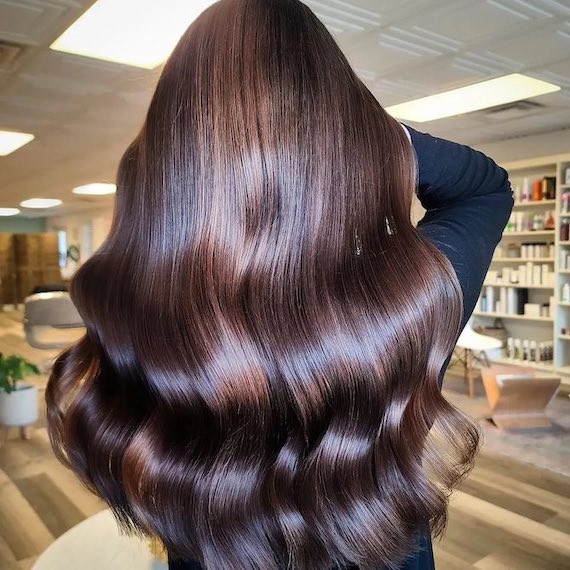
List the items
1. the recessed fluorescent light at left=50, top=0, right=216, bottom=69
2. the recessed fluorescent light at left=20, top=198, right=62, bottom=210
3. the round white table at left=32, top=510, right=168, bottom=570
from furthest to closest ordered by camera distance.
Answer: the recessed fluorescent light at left=20, top=198, right=62, bottom=210 → the recessed fluorescent light at left=50, top=0, right=216, bottom=69 → the round white table at left=32, top=510, right=168, bottom=570

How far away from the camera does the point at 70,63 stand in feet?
7.79

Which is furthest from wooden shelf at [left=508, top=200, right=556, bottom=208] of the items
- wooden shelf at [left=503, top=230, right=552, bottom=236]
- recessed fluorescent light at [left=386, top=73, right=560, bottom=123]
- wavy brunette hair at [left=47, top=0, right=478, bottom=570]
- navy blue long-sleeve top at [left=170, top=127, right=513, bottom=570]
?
wavy brunette hair at [left=47, top=0, right=478, bottom=570]

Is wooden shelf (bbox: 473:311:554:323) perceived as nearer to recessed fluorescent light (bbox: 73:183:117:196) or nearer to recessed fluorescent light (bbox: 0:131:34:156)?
recessed fluorescent light (bbox: 0:131:34:156)

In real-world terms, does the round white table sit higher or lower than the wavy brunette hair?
lower

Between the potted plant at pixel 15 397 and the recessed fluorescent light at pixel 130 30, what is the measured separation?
1667 millimetres

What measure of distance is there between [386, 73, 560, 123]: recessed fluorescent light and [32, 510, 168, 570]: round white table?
2545mm

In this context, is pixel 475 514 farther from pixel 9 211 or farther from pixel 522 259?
pixel 9 211

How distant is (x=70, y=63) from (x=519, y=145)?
335cm

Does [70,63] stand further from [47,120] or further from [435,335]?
[435,335]

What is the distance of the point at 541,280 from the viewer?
4.21m

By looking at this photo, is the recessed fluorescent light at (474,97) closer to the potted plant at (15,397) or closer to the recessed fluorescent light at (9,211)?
the potted plant at (15,397)

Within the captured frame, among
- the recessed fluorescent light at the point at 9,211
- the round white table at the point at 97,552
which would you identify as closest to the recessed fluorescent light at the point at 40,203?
the recessed fluorescent light at the point at 9,211

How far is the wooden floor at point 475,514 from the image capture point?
1880mm

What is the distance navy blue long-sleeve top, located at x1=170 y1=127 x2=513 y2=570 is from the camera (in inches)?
19.0
